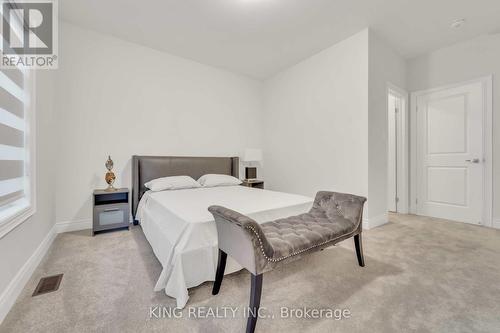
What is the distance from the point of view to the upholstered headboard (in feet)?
10.4

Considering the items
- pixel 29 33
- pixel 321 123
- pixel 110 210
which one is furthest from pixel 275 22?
pixel 110 210

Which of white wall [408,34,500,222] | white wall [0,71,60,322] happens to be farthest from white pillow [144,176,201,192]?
white wall [408,34,500,222]

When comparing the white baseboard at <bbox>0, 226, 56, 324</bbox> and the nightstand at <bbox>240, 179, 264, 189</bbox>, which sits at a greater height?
the nightstand at <bbox>240, 179, 264, 189</bbox>

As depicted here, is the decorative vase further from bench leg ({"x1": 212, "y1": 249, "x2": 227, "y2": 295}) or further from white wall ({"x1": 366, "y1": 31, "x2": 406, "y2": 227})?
white wall ({"x1": 366, "y1": 31, "x2": 406, "y2": 227})

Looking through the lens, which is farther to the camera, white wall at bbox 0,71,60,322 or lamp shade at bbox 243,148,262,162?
lamp shade at bbox 243,148,262,162

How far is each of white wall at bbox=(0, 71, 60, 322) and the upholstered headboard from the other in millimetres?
932

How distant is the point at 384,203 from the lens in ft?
10.8

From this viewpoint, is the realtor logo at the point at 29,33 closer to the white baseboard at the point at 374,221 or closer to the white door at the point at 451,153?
the white baseboard at the point at 374,221

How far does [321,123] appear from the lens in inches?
141

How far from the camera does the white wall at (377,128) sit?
9.91ft

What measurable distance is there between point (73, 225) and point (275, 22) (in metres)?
3.85

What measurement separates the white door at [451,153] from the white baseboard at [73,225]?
17.5 feet

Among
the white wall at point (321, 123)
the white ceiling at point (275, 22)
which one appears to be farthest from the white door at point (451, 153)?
the white wall at point (321, 123)

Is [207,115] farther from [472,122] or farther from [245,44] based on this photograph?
[472,122]
